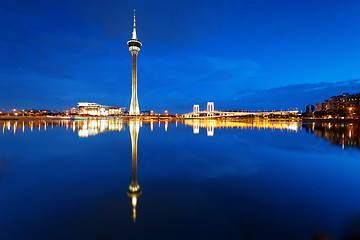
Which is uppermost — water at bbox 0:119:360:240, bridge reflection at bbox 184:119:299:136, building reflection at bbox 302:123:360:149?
bridge reflection at bbox 184:119:299:136

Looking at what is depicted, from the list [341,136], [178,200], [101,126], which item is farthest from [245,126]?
[178,200]

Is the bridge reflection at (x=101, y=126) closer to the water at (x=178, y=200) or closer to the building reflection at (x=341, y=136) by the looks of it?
the building reflection at (x=341, y=136)

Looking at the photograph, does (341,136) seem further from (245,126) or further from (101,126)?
(101,126)

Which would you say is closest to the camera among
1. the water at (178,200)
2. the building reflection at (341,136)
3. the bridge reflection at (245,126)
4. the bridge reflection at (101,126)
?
the water at (178,200)

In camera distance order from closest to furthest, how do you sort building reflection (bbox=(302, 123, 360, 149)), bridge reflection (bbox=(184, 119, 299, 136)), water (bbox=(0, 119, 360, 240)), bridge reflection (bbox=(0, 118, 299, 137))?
water (bbox=(0, 119, 360, 240))
building reflection (bbox=(302, 123, 360, 149))
bridge reflection (bbox=(0, 118, 299, 137))
bridge reflection (bbox=(184, 119, 299, 136))

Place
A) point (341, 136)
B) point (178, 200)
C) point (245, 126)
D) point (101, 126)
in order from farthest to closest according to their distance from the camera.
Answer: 1. point (245, 126)
2. point (101, 126)
3. point (341, 136)
4. point (178, 200)

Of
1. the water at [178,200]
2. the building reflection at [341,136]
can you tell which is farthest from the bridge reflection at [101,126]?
the water at [178,200]

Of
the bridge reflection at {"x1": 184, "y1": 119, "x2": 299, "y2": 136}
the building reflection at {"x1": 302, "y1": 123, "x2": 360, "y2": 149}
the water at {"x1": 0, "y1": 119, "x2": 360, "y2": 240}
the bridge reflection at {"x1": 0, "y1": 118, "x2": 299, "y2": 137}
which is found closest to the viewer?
the water at {"x1": 0, "y1": 119, "x2": 360, "y2": 240}

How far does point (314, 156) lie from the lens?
39.0 feet

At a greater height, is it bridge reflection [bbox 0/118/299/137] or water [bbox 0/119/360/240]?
bridge reflection [bbox 0/118/299/137]

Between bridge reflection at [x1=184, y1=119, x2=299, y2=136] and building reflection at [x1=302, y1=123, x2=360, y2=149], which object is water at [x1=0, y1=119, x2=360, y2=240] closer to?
building reflection at [x1=302, y1=123, x2=360, y2=149]

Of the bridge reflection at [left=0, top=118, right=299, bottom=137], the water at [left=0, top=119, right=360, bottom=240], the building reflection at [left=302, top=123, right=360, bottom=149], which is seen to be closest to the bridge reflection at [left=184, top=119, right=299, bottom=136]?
the bridge reflection at [left=0, top=118, right=299, bottom=137]

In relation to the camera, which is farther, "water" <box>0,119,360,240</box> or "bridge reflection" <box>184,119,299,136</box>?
"bridge reflection" <box>184,119,299,136</box>

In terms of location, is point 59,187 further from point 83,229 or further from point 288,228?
point 288,228
